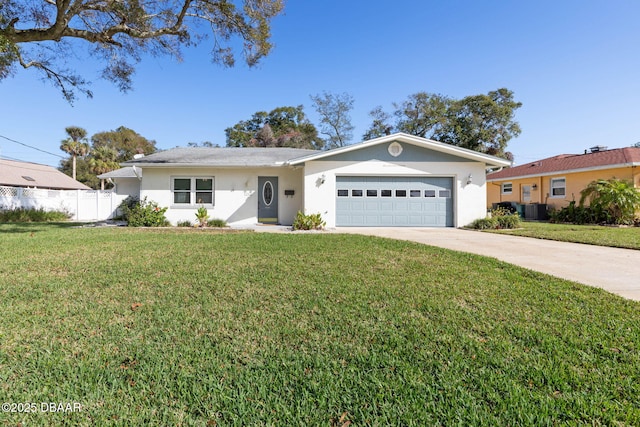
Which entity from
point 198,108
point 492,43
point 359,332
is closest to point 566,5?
point 492,43

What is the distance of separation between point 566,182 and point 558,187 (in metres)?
0.55

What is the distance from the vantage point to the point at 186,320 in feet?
10.2

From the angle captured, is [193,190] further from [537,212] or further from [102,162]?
[102,162]

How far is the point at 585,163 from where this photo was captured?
1658cm

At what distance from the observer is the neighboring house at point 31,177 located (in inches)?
959

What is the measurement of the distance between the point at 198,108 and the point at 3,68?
1264 centimetres

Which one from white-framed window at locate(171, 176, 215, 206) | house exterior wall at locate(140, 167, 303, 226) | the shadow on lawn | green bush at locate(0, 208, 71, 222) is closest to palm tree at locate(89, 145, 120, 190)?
green bush at locate(0, 208, 71, 222)

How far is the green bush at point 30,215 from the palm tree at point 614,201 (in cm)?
2786

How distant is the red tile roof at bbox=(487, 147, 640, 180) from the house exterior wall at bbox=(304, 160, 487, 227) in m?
7.53

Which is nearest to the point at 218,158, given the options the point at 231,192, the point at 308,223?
the point at 231,192

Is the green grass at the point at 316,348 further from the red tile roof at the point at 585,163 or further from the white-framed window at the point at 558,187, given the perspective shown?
the white-framed window at the point at 558,187

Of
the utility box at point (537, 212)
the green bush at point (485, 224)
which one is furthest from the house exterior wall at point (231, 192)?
Result: the utility box at point (537, 212)

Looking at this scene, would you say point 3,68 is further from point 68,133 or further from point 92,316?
point 68,133

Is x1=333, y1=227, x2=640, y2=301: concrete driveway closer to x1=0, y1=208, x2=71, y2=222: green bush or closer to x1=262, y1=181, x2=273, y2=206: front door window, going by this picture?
x1=262, y1=181, x2=273, y2=206: front door window
